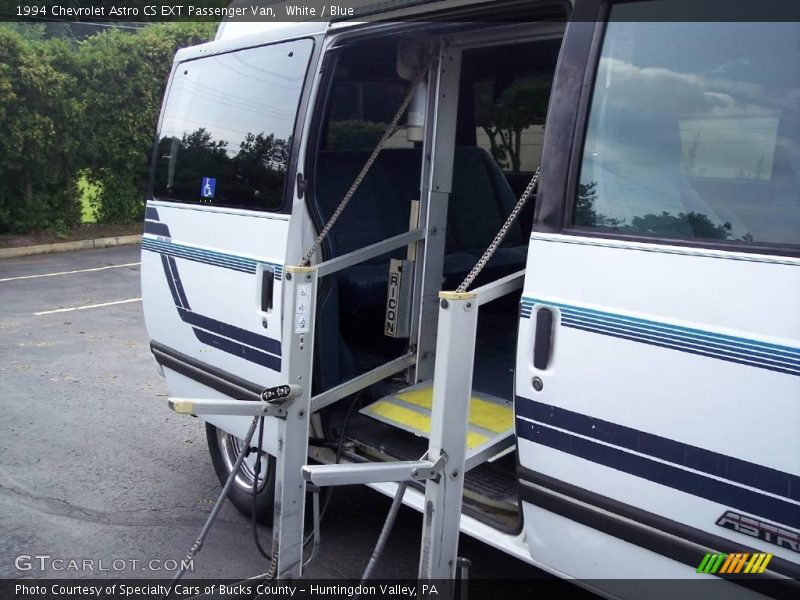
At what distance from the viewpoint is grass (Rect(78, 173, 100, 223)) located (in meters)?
14.6

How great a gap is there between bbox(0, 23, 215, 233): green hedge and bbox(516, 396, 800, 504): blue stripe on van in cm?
1214

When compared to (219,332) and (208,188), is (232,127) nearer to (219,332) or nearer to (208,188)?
(208,188)

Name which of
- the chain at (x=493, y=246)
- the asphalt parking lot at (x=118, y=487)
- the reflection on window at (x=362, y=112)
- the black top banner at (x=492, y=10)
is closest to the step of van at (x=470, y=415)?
the chain at (x=493, y=246)

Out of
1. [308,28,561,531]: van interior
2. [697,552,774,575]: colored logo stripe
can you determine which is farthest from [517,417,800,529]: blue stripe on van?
[308,28,561,531]: van interior

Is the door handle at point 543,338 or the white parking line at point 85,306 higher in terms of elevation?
the door handle at point 543,338

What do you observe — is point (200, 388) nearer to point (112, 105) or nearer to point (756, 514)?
point (756, 514)

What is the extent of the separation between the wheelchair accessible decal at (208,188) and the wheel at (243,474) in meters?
1.21

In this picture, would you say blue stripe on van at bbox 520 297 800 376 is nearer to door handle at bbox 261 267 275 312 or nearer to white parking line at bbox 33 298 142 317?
door handle at bbox 261 267 275 312

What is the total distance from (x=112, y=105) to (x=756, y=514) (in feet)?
45.9

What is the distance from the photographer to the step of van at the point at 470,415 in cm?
300

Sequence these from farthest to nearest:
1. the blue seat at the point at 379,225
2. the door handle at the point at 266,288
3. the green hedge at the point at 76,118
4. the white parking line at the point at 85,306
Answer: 1. the green hedge at the point at 76,118
2. the white parking line at the point at 85,306
3. the blue seat at the point at 379,225
4. the door handle at the point at 266,288

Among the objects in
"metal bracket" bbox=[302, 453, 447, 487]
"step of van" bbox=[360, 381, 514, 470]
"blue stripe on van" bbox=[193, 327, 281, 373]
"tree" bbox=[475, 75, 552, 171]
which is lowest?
"step of van" bbox=[360, 381, 514, 470]

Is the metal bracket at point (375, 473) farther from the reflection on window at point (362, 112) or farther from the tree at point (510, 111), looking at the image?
the tree at point (510, 111)

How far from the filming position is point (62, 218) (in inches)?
558
